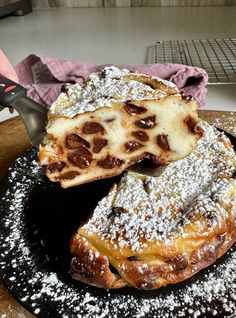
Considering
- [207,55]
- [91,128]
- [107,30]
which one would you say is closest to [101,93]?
[91,128]

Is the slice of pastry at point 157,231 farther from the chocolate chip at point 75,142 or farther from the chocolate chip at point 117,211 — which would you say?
the chocolate chip at point 75,142

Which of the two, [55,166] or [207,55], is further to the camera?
[207,55]

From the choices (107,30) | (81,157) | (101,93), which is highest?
(101,93)

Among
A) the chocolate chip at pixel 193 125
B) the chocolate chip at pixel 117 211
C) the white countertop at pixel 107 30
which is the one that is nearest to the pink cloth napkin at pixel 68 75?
the white countertop at pixel 107 30

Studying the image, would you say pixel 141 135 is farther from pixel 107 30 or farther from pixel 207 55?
pixel 107 30

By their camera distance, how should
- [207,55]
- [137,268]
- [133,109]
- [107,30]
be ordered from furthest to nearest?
1. [107,30]
2. [207,55]
3. [133,109]
4. [137,268]

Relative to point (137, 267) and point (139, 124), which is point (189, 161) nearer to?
point (139, 124)

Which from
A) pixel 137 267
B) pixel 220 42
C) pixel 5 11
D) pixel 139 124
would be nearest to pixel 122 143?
pixel 139 124

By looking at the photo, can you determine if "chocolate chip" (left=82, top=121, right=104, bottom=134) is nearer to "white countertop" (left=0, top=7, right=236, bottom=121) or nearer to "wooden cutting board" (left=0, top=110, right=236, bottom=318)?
"wooden cutting board" (left=0, top=110, right=236, bottom=318)
